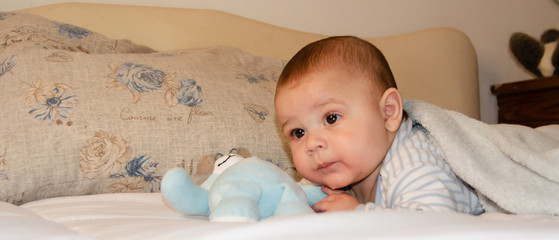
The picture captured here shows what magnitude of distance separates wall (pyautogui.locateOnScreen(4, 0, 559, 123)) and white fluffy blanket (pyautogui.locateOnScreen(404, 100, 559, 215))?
3.76 ft

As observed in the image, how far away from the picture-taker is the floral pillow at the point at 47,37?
115 centimetres

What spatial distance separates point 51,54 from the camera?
3.58 feet

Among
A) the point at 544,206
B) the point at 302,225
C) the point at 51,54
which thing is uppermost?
the point at 51,54

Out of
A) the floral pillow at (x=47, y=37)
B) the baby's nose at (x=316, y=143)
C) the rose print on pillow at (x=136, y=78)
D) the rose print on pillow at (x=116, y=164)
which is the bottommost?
the rose print on pillow at (x=116, y=164)

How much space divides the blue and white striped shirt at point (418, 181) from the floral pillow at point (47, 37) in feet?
2.72

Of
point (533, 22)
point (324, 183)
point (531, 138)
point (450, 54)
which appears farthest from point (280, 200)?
point (533, 22)

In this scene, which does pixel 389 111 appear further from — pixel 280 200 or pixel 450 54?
pixel 450 54

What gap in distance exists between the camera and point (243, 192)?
2.27 feet

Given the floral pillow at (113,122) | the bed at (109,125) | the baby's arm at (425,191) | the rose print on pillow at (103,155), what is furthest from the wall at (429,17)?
the baby's arm at (425,191)

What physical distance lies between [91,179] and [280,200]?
0.45m

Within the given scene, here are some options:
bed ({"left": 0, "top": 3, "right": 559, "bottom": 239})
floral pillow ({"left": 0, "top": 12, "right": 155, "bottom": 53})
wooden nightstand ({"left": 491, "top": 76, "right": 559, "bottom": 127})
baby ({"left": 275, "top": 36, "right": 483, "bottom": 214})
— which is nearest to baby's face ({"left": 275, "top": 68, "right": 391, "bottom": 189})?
baby ({"left": 275, "top": 36, "right": 483, "bottom": 214})

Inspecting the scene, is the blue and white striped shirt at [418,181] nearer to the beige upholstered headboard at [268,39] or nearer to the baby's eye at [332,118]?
the baby's eye at [332,118]

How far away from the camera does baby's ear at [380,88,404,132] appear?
938 mm

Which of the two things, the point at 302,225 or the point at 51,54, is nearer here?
the point at 302,225
